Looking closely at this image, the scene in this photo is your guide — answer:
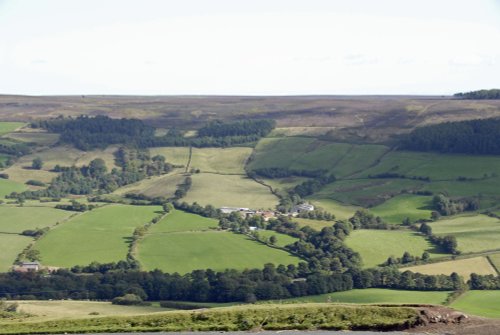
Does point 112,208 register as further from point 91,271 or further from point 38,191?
point 91,271

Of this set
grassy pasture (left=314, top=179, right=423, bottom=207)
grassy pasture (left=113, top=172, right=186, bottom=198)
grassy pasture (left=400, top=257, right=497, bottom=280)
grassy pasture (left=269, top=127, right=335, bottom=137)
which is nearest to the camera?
grassy pasture (left=400, top=257, right=497, bottom=280)

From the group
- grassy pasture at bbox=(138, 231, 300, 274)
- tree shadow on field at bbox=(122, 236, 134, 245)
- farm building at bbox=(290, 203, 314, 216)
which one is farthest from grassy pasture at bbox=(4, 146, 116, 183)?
grassy pasture at bbox=(138, 231, 300, 274)

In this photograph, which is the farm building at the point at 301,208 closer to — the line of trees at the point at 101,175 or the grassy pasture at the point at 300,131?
the line of trees at the point at 101,175

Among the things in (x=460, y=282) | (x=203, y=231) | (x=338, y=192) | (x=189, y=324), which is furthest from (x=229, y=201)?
(x=189, y=324)

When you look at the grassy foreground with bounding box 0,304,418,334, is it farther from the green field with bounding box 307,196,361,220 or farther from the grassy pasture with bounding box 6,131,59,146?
the grassy pasture with bounding box 6,131,59,146

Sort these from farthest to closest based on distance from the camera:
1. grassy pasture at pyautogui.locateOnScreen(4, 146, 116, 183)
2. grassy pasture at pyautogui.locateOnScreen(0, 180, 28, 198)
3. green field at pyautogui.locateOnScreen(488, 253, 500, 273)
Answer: grassy pasture at pyautogui.locateOnScreen(4, 146, 116, 183) < grassy pasture at pyautogui.locateOnScreen(0, 180, 28, 198) < green field at pyautogui.locateOnScreen(488, 253, 500, 273)

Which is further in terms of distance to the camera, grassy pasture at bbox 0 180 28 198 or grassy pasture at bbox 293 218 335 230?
grassy pasture at bbox 0 180 28 198

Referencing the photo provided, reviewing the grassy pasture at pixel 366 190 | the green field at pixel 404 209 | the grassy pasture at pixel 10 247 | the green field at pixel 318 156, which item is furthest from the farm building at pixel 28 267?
the green field at pixel 318 156
